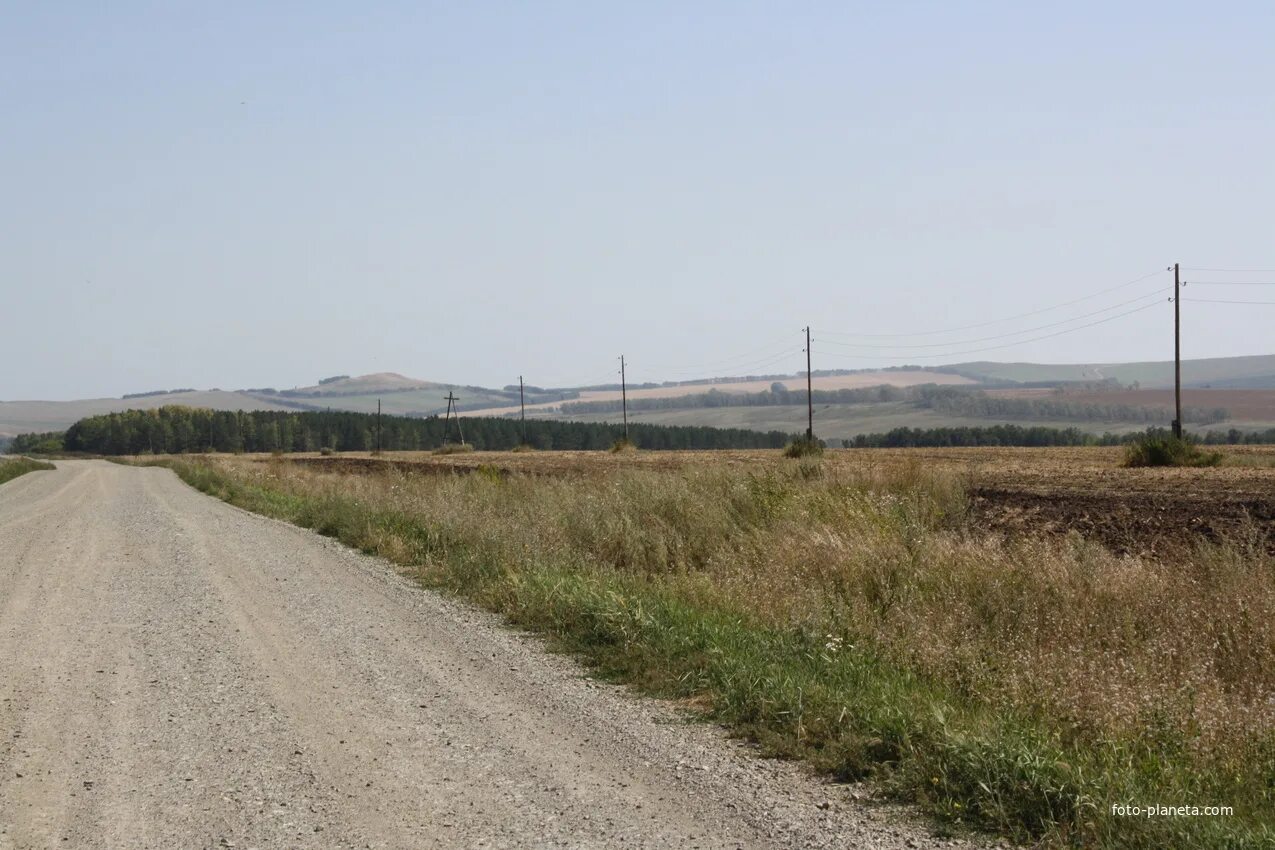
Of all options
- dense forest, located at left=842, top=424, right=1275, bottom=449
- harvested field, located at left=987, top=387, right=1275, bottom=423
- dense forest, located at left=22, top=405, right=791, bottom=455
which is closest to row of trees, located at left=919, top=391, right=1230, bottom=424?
harvested field, located at left=987, top=387, right=1275, bottom=423

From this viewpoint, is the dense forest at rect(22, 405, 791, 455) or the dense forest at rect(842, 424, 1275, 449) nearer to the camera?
the dense forest at rect(842, 424, 1275, 449)

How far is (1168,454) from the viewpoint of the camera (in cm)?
3700

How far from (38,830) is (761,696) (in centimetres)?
428

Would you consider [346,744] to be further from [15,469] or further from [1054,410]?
[1054,410]

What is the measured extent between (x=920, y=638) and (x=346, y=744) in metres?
4.69

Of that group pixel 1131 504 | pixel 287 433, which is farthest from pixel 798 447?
pixel 287 433

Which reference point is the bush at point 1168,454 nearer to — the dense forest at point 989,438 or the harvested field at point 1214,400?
the dense forest at point 989,438

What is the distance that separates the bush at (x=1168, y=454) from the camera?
36.7 metres

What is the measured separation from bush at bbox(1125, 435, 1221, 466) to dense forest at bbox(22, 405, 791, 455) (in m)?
102

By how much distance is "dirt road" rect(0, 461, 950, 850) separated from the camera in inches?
216

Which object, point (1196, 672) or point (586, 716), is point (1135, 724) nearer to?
point (1196, 672)

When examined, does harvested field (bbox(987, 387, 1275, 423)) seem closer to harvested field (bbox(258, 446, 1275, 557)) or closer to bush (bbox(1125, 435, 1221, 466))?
bush (bbox(1125, 435, 1221, 466))

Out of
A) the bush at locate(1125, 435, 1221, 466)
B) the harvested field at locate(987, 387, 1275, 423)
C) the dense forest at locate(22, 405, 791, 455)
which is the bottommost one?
the dense forest at locate(22, 405, 791, 455)

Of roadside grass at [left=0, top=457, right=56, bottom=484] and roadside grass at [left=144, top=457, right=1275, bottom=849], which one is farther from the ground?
roadside grass at [left=144, top=457, right=1275, bottom=849]
